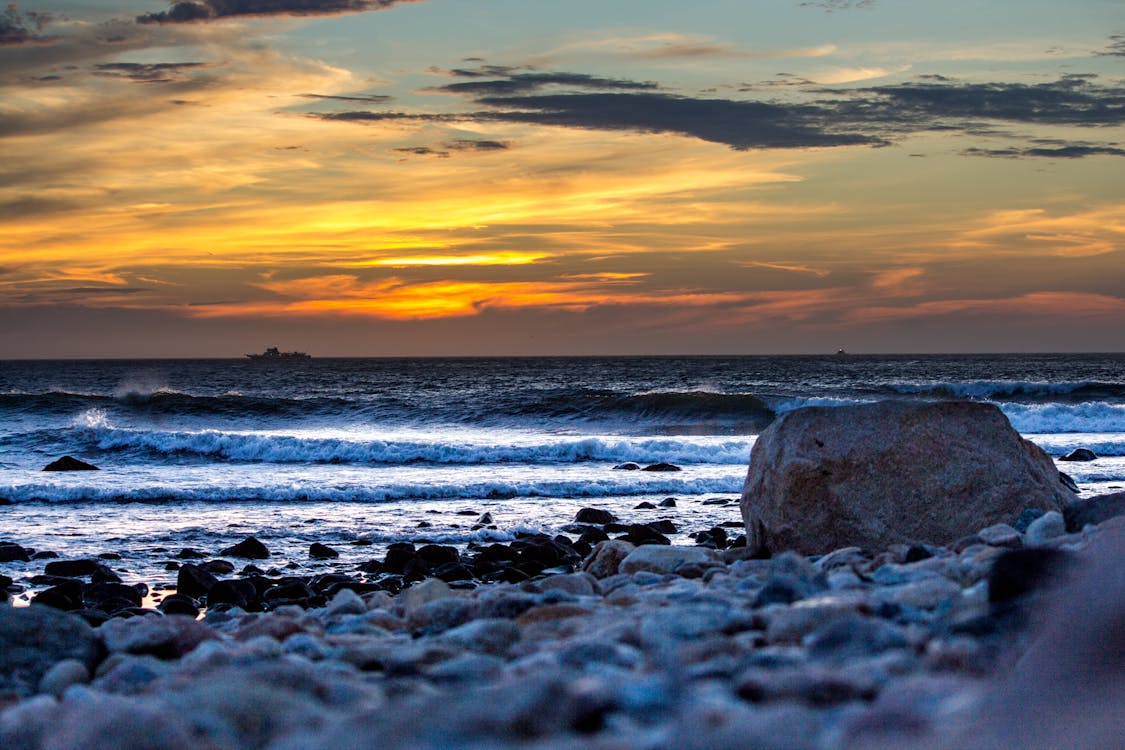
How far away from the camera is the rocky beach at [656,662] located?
2311 millimetres

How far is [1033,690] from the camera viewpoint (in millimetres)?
2473

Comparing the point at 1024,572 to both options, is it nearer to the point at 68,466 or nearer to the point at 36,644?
the point at 36,644

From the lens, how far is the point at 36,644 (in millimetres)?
4059

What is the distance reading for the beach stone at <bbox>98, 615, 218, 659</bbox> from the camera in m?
4.19

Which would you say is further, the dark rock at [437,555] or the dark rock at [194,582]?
the dark rock at [437,555]

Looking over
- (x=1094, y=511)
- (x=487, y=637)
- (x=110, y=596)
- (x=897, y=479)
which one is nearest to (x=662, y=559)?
(x=897, y=479)

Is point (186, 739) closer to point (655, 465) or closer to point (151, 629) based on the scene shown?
point (151, 629)

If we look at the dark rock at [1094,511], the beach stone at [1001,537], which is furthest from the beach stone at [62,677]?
the dark rock at [1094,511]

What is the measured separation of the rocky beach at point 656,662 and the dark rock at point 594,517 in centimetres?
589

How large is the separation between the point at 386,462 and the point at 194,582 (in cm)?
1297

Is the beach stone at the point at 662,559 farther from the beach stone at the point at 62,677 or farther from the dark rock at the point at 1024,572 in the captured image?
the beach stone at the point at 62,677

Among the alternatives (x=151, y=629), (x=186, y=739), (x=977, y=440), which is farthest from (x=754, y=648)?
(x=977, y=440)

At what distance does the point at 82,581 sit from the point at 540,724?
8289 millimetres

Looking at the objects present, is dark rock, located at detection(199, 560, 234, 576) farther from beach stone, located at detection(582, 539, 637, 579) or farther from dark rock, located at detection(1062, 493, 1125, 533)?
dark rock, located at detection(1062, 493, 1125, 533)
